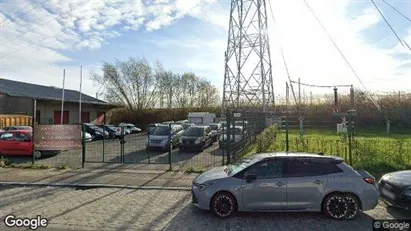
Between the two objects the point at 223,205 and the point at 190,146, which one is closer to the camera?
the point at 223,205

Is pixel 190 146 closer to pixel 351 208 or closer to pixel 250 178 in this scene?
pixel 250 178

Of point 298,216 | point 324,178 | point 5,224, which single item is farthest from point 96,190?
point 324,178

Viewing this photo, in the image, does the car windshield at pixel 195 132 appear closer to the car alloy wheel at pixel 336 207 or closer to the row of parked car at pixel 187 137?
the row of parked car at pixel 187 137

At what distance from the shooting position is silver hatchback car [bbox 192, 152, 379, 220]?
21.2 ft

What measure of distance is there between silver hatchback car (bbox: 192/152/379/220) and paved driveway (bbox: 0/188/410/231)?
241 mm

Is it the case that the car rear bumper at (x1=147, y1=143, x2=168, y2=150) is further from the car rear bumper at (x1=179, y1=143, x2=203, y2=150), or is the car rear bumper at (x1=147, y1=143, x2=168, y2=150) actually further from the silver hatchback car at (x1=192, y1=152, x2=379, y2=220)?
the silver hatchback car at (x1=192, y1=152, x2=379, y2=220)

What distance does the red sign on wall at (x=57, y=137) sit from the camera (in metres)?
13.0

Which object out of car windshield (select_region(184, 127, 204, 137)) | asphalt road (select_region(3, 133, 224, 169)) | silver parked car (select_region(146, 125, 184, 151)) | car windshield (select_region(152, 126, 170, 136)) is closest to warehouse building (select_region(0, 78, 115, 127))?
asphalt road (select_region(3, 133, 224, 169))

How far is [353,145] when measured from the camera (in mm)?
11859

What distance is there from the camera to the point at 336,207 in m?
6.45

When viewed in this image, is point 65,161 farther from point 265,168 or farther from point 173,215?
point 265,168

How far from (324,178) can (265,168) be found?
124cm

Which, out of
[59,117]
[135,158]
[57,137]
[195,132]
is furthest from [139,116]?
[57,137]

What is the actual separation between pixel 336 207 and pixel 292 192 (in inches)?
38.2
